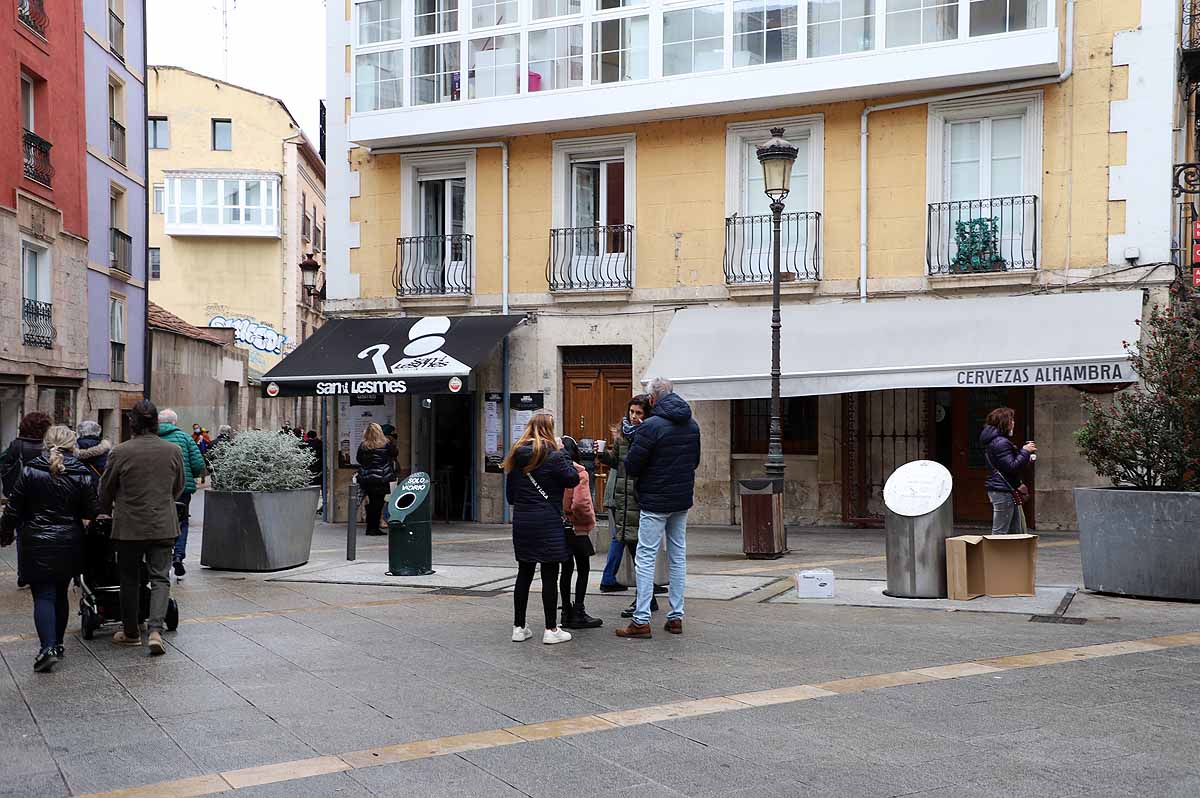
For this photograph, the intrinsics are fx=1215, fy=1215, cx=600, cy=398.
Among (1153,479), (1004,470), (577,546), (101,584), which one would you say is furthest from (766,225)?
(101,584)

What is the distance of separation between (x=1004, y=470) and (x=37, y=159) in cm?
1935

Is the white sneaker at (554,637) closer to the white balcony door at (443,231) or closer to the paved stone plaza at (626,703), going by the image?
the paved stone plaza at (626,703)

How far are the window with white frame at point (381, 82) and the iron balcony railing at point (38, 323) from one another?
7.96 m

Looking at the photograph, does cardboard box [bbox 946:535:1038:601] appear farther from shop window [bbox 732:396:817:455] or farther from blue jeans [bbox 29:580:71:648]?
shop window [bbox 732:396:817:455]

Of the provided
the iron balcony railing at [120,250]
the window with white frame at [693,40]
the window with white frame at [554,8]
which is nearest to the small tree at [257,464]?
the window with white frame at [693,40]

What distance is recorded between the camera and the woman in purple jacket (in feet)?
37.9

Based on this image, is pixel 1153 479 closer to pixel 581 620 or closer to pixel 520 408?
pixel 581 620

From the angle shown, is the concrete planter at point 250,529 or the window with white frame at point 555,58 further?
the window with white frame at point 555,58

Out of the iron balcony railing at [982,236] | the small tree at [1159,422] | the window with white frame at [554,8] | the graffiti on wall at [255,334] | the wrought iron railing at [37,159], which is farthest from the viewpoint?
the graffiti on wall at [255,334]

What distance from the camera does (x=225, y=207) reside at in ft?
150

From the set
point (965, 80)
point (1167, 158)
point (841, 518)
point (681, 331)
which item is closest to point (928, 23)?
point (965, 80)

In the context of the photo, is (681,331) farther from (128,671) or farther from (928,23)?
(128,671)

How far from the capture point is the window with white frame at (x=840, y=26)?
16.7m

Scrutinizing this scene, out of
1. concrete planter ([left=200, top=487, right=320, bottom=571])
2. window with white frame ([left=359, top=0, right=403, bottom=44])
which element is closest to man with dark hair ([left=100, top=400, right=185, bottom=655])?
concrete planter ([left=200, top=487, right=320, bottom=571])
